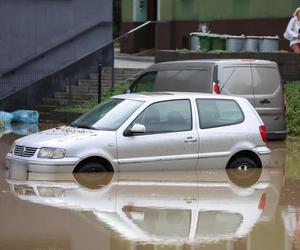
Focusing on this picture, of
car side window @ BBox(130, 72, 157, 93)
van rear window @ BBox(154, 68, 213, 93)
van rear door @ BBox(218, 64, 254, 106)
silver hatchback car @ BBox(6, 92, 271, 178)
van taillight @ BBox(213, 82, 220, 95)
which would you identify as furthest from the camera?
car side window @ BBox(130, 72, 157, 93)

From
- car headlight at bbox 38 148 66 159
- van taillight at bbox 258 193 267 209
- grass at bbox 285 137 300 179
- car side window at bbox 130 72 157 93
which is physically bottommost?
grass at bbox 285 137 300 179

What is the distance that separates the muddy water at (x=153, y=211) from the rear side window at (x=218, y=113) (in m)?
0.77

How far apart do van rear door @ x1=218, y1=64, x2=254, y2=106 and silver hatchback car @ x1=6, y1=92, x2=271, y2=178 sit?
3341 millimetres

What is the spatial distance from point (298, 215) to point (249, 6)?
21.8 meters

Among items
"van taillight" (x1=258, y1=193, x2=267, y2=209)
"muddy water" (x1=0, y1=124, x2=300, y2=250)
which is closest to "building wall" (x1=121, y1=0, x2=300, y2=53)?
"muddy water" (x1=0, y1=124, x2=300, y2=250)

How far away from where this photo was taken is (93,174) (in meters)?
12.1

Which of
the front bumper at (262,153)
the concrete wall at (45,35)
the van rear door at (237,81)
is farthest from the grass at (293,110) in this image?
the concrete wall at (45,35)

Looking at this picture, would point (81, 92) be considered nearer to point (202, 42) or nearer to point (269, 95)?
point (202, 42)

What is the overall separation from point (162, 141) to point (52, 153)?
1676 millimetres

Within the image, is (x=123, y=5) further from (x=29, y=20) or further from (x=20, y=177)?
(x=20, y=177)

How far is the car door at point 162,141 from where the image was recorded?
12.3m

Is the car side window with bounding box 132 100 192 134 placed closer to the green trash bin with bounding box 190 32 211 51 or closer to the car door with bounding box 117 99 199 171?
the car door with bounding box 117 99 199 171

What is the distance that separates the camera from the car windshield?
1245 centimetres

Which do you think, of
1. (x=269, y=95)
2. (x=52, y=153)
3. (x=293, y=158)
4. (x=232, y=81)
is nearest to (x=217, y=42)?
(x=269, y=95)
